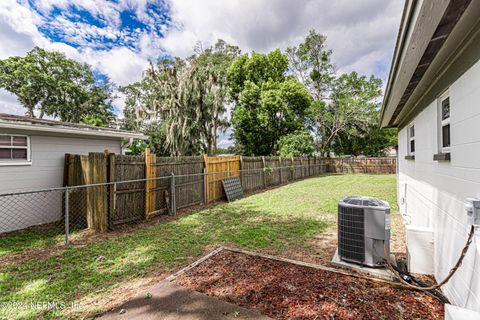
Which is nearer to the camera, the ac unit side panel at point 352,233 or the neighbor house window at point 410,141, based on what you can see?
the ac unit side panel at point 352,233

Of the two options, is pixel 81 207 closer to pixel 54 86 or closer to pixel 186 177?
pixel 186 177

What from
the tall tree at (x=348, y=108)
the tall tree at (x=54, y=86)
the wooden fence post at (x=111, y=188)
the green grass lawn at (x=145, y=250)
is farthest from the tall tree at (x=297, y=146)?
the tall tree at (x=54, y=86)

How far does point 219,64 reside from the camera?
2469cm

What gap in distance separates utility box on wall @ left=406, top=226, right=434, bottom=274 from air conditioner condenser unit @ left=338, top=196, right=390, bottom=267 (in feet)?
1.45

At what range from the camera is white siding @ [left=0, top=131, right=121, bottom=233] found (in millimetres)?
5359

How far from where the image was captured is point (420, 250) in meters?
3.05

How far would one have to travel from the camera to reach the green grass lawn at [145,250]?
2770 mm

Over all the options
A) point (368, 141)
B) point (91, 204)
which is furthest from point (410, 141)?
point (368, 141)

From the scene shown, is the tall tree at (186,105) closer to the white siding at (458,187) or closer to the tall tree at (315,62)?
the tall tree at (315,62)

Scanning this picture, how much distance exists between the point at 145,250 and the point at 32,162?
440cm

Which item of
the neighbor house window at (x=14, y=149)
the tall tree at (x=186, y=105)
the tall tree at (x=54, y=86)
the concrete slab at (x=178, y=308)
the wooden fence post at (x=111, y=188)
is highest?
the tall tree at (x=54, y=86)

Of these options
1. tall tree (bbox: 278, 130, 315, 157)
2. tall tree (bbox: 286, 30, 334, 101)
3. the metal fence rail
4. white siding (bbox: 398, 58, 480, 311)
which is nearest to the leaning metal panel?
the metal fence rail

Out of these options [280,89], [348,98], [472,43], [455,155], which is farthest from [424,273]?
[348,98]

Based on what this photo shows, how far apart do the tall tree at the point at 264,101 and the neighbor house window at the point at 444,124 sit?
17.2 m
